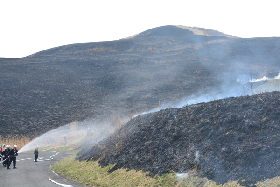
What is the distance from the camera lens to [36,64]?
58.1 m

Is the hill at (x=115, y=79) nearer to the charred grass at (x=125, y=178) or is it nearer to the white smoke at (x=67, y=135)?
the white smoke at (x=67, y=135)

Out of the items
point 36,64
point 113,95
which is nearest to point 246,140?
point 113,95

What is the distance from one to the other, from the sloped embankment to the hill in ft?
48.5

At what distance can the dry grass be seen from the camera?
31.9m

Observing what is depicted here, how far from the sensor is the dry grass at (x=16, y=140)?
1256 inches

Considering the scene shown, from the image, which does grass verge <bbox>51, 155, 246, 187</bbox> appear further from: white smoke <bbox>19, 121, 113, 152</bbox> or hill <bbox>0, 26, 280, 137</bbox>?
white smoke <bbox>19, 121, 113, 152</bbox>

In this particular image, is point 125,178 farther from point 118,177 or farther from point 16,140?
point 16,140

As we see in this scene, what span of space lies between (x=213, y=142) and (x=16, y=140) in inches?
1180

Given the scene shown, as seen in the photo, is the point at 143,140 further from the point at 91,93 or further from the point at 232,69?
the point at 232,69

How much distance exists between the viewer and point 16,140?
33.2m

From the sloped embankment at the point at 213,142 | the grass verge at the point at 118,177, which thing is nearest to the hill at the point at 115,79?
the grass verge at the point at 118,177

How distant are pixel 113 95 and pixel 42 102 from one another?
12382 mm

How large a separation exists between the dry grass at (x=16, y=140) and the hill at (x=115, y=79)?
113 cm

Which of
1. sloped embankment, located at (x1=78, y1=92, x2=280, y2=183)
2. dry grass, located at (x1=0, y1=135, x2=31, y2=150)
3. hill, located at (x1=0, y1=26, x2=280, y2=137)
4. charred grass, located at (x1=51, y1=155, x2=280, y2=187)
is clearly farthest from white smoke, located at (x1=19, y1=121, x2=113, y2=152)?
sloped embankment, located at (x1=78, y1=92, x2=280, y2=183)
